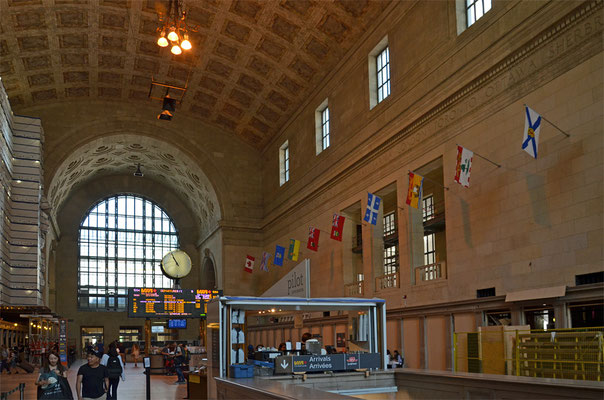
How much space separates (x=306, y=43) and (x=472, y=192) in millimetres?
11755

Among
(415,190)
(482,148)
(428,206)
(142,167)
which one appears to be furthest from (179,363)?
(142,167)

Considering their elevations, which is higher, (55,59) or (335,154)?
(55,59)

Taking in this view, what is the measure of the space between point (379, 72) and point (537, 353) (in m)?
13.2

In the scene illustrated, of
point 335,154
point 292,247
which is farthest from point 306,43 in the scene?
point 292,247

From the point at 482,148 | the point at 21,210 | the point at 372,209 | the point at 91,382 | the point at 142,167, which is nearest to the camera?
the point at 91,382

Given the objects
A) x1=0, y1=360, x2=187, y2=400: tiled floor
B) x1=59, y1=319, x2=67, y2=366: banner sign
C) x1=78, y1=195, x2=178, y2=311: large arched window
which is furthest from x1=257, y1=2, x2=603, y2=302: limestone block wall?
x1=78, y1=195, x2=178, y2=311: large arched window

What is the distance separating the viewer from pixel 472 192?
16250mm

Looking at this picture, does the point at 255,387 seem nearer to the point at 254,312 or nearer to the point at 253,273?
the point at 254,312

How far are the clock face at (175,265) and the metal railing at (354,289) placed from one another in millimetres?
8236

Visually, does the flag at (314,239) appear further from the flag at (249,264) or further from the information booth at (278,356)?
the information booth at (278,356)

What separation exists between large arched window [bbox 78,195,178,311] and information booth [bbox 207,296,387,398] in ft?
107

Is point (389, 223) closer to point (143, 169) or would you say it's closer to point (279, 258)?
point (279, 258)

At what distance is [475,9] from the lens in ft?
56.4

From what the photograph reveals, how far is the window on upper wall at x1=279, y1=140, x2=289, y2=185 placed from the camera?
32.1 metres
